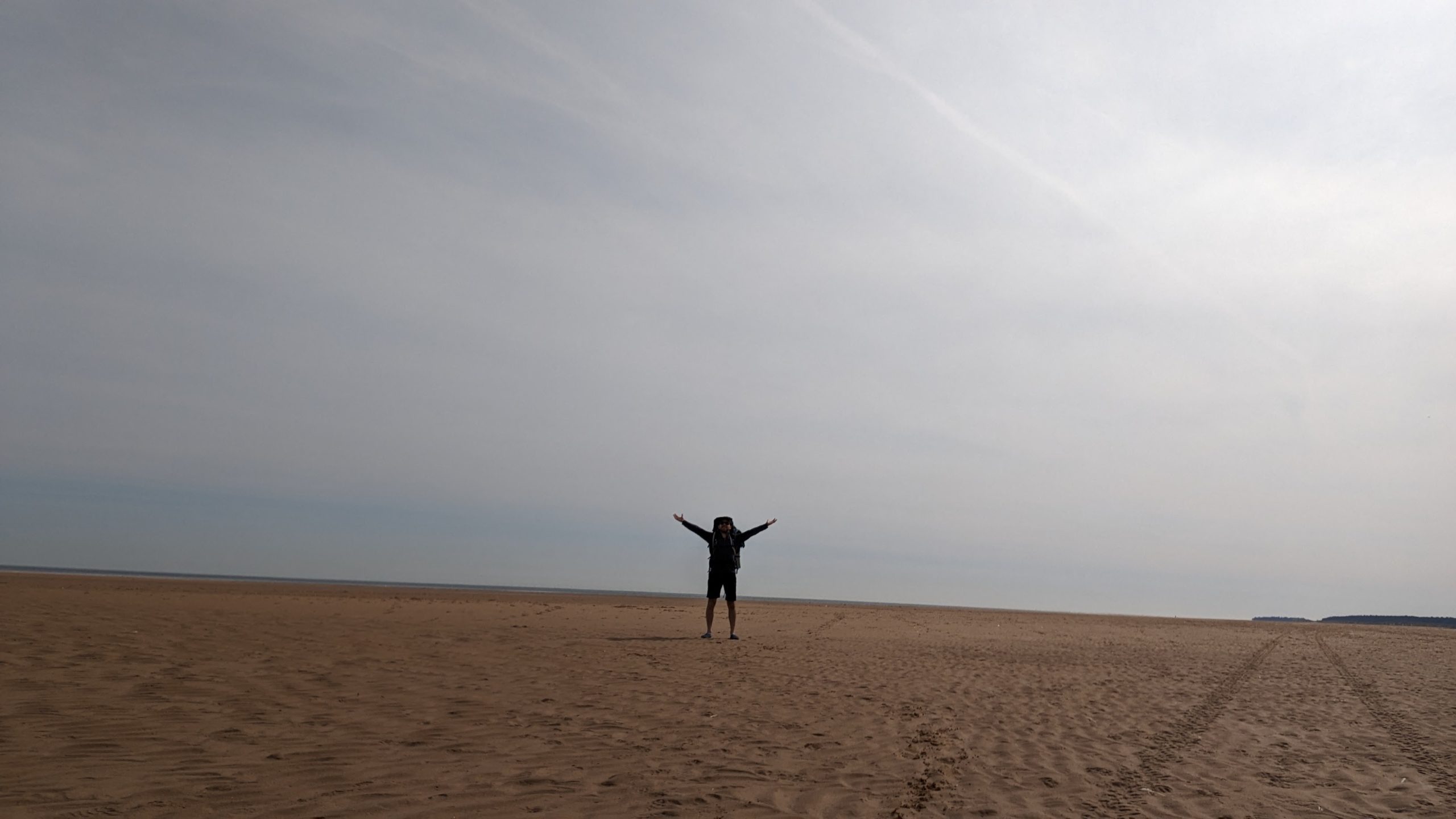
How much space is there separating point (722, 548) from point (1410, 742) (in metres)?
11.4

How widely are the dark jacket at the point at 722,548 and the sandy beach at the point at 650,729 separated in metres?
1.65

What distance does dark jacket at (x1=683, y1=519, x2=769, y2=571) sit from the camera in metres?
17.9

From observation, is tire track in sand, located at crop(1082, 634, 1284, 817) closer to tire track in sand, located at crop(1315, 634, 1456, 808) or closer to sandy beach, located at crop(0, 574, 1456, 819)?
sandy beach, located at crop(0, 574, 1456, 819)

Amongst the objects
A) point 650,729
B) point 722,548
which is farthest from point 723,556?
point 650,729

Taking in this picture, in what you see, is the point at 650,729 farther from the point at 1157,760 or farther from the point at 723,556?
the point at 723,556

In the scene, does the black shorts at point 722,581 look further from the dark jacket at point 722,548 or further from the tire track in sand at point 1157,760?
the tire track in sand at point 1157,760

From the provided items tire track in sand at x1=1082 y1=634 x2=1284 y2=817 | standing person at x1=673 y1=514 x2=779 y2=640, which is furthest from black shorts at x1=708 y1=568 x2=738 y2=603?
tire track in sand at x1=1082 y1=634 x2=1284 y2=817

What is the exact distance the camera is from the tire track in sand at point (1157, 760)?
634cm

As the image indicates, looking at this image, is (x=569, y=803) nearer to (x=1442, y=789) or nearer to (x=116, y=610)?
(x=1442, y=789)

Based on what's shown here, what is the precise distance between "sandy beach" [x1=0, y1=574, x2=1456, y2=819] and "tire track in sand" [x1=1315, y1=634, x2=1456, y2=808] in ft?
0.17

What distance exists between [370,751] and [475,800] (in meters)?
1.63

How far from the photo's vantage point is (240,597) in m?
25.8

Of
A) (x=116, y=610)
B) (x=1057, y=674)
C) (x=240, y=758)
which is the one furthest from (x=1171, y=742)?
(x=116, y=610)

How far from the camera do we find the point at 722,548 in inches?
706
